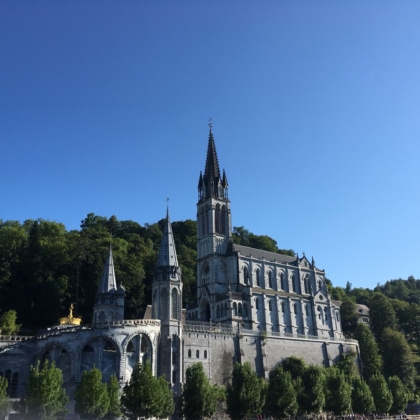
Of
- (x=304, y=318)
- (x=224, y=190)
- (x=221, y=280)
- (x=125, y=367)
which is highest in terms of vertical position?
(x=224, y=190)

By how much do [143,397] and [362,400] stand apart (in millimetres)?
27454

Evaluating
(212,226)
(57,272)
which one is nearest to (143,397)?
(57,272)

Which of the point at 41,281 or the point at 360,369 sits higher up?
the point at 41,281

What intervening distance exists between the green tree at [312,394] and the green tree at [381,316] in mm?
45504

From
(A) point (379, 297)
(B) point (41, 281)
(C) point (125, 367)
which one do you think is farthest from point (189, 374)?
(A) point (379, 297)

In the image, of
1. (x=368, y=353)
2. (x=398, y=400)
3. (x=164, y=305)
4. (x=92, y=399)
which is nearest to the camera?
(x=92, y=399)

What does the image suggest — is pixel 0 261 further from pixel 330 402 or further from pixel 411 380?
pixel 411 380

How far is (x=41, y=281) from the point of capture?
70250mm

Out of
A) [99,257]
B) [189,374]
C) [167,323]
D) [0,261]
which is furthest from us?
[99,257]

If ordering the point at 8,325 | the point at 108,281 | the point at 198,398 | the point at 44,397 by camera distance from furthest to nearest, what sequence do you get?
the point at 108,281, the point at 8,325, the point at 198,398, the point at 44,397

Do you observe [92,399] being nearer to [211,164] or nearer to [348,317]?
[211,164]

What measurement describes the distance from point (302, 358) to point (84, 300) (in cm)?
3171

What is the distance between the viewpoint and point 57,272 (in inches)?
2889

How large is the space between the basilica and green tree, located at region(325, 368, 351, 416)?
11671 millimetres
